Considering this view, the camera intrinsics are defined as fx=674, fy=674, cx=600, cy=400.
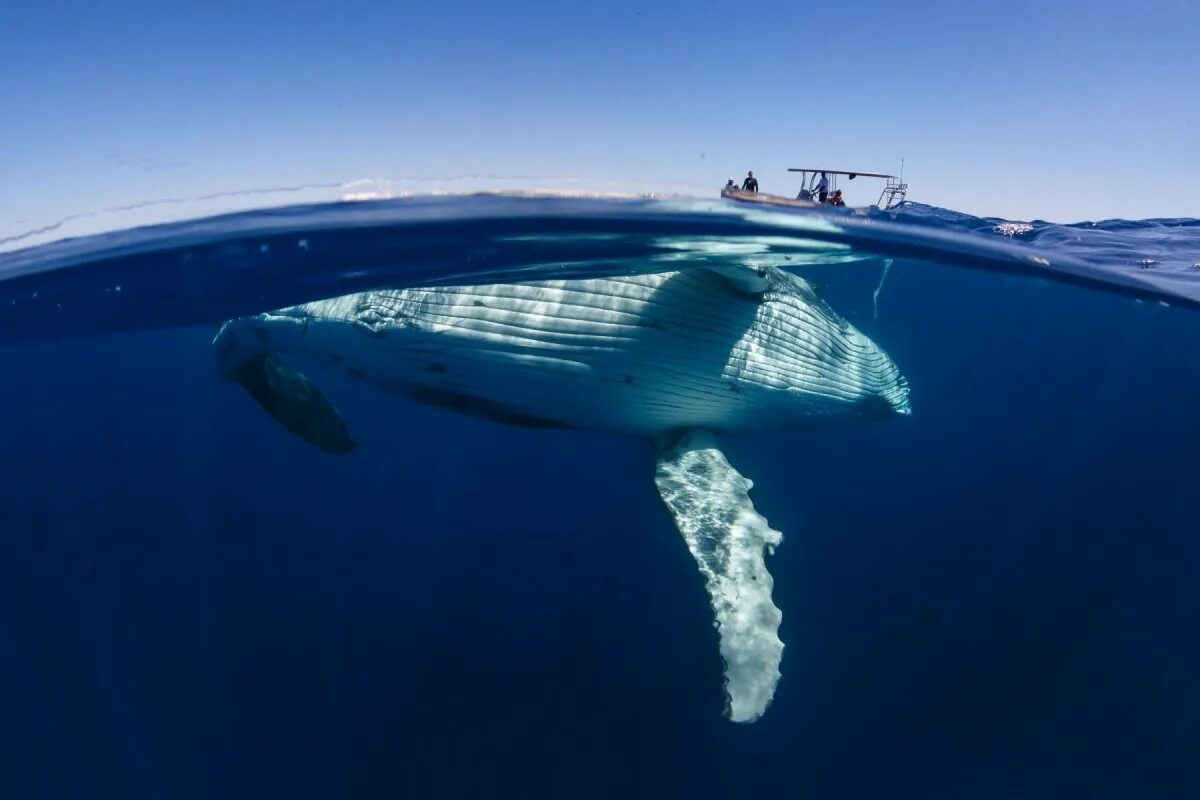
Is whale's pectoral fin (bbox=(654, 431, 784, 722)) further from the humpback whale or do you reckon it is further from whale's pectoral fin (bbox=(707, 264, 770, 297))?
whale's pectoral fin (bbox=(707, 264, 770, 297))

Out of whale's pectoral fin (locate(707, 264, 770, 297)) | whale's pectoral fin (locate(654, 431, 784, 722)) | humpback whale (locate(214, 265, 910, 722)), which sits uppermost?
whale's pectoral fin (locate(707, 264, 770, 297))

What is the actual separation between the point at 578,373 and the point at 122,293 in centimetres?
917

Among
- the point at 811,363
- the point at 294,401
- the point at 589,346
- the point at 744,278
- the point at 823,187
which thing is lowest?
the point at 294,401

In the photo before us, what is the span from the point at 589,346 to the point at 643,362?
21.6 inches

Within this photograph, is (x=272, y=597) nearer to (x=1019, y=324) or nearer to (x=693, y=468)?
(x=693, y=468)

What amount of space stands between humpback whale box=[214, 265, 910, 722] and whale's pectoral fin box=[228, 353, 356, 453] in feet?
0.10

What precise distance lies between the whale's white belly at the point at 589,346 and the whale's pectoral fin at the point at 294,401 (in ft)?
1.09

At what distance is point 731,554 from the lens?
247 inches

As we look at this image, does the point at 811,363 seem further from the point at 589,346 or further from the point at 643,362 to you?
the point at 589,346

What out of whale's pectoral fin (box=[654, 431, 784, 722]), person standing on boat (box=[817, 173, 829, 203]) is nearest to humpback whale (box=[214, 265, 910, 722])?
A: whale's pectoral fin (box=[654, 431, 784, 722])

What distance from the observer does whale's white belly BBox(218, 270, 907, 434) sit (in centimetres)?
629

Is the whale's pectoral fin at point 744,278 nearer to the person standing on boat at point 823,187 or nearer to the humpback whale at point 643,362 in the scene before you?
the humpback whale at point 643,362

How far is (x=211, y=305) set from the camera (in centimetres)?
1205

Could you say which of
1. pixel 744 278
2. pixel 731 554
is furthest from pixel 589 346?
pixel 731 554
